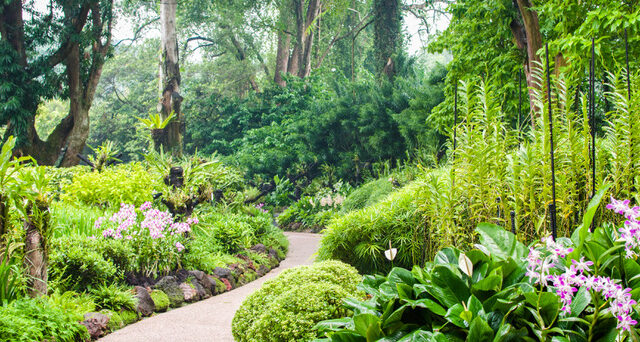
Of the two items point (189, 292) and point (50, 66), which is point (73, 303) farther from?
point (50, 66)

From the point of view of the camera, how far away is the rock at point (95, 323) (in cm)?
386

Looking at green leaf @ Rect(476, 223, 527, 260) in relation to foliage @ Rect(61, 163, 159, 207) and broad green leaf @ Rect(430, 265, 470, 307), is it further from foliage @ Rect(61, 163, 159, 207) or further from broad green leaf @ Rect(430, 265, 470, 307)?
foliage @ Rect(61, 163, 159, 207)

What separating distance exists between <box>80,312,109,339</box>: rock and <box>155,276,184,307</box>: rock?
96cm

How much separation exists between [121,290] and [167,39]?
985cm

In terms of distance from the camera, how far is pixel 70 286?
A: 4.52 metres

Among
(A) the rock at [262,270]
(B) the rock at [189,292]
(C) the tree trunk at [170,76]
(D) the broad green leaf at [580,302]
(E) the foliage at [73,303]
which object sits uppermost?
(C) the tree trunk at [170,76]

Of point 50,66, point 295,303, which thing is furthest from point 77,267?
point 50,66

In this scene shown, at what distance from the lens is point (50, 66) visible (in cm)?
1375

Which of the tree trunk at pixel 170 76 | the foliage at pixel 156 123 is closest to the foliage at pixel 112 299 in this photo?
the foliage at pixel 156 123

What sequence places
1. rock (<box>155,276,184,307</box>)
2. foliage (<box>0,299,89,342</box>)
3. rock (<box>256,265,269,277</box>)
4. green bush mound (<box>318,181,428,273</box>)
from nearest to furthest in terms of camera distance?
foliage (<box>0,299,89,342</box>) < green bush mound (<box>318,181,428,273</box>) < rock (<box>155,276,184,307</box>) < rock (<box>256,265,269,277</box>)

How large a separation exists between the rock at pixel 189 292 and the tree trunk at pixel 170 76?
321 inches

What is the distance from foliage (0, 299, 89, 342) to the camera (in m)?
3.25

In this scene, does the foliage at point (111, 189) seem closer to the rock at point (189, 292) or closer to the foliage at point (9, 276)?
the rock at point (189, 292)

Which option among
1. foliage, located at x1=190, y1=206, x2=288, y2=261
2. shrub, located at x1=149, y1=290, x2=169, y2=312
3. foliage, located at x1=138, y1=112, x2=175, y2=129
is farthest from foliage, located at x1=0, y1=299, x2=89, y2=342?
foliage, located at x1=138, y1=112, x2=175, y2=129
